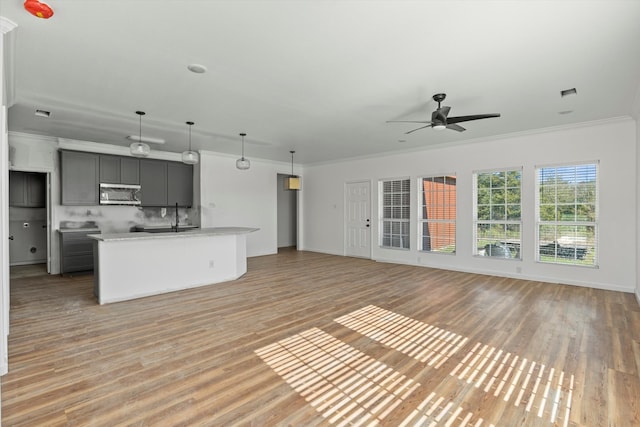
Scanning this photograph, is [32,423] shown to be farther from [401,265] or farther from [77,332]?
[401,265]

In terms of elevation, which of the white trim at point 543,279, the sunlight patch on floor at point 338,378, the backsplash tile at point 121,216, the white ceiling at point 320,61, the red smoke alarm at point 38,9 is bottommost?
the sunlight patch on floor at point 338,378

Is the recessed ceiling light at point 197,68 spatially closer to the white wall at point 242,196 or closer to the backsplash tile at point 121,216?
the white wall at point 242,196

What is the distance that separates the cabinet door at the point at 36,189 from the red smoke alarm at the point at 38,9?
6.33 metres

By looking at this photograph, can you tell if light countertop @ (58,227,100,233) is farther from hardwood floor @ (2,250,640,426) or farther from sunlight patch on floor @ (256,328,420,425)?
sunlight patch on floor @ (256,328,420,425)

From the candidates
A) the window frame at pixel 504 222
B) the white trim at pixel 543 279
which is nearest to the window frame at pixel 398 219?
the white trim at pixel 543 279

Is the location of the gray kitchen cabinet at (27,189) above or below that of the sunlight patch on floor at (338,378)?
above

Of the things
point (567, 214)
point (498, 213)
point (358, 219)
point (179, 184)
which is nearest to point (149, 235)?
point (179, 184)

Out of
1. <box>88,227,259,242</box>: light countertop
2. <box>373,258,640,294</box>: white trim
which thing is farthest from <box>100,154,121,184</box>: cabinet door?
<box>373,258,640,294</box>: white trim

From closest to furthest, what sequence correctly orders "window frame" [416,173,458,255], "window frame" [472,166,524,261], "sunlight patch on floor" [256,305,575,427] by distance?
"sunlight patch on floor" [256,305,575,427]
"window frame" [472,166,524,261]
"window frame" [416,173,458,255]

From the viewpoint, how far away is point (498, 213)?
6023mm

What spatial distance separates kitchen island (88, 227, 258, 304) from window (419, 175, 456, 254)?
159 inches

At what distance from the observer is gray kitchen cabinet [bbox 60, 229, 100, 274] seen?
5809 millimetres

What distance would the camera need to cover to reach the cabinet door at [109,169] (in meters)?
6.29

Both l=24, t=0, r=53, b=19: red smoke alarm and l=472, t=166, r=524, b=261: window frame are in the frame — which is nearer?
l=24, t=0, r=53, b=19: red smoke alarm
